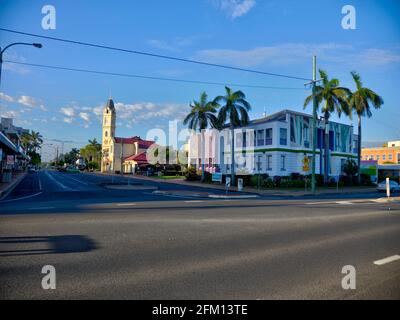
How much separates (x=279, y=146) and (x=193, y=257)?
32.4 metres

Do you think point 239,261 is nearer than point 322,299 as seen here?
No

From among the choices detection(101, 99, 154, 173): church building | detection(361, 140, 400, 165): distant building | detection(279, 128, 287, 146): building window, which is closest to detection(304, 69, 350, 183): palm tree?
detection(279, 128, 287, 146): building window

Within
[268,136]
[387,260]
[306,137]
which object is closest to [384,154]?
[306,137]

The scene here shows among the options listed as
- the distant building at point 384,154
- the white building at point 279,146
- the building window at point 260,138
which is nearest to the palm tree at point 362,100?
the white building at point 279,146

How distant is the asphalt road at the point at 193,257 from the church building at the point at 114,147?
7236 cm

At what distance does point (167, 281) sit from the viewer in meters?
4.93

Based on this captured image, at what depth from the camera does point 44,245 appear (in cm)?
703

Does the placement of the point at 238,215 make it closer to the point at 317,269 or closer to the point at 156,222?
the point at 156,222

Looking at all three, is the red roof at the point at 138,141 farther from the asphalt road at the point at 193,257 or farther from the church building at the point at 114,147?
the asphalt road at the point at 193,257

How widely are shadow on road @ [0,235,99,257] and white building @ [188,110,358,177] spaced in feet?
104

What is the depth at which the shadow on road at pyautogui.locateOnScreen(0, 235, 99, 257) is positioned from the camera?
6.50 metres

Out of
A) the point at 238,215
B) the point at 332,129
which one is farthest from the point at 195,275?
the point at 332,129

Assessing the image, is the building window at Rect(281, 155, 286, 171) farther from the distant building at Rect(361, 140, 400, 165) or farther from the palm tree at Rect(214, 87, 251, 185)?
the distant building at Rect(361, 140, 400, 165)
